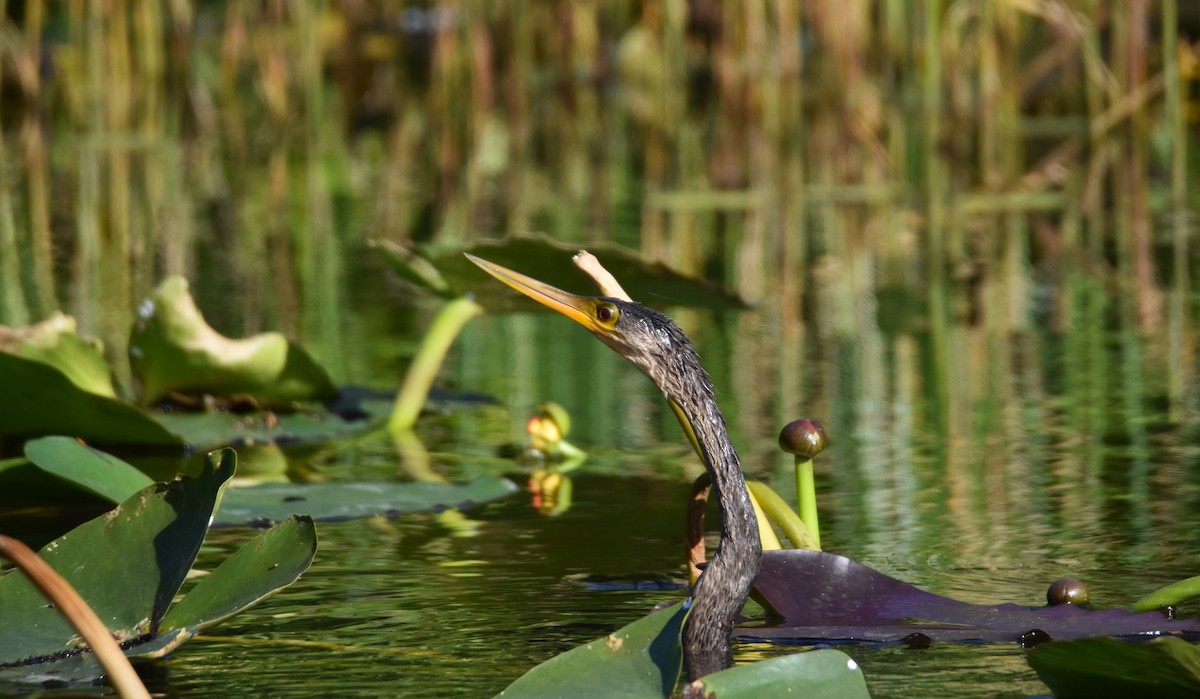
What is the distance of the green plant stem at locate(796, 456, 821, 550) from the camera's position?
2078 millimetres

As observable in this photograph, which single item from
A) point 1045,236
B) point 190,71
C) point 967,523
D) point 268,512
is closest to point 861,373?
point 967,523

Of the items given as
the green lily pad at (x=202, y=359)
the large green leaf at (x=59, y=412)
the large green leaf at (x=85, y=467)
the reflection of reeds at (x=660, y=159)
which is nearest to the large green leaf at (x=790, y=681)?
the large green leaf at (x=85, y=467)

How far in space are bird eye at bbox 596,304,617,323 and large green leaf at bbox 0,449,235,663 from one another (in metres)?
0.43

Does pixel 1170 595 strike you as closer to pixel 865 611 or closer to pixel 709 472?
pixel 865 611

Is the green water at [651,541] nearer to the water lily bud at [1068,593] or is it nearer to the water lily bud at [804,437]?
the water lily bud at [1068,593]

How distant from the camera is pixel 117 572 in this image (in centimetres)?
187

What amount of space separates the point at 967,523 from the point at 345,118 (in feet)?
35.0

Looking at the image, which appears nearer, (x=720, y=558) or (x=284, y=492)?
(x=720, y=558)

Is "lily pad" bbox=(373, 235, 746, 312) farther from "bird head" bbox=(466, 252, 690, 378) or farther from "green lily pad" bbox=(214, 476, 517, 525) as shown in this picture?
"bird head" bbox=(466, 252, 690, 378)

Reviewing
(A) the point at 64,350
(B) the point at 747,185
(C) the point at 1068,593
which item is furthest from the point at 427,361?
(B) the point at 747,185

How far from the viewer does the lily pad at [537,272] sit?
2.88 m

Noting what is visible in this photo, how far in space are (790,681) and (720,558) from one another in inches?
10.6

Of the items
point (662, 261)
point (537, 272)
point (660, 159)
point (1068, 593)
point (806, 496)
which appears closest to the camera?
point (1068, 593)

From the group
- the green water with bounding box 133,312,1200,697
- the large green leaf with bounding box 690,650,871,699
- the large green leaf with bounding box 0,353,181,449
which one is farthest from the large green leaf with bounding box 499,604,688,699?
the large green leaf with bounding box 0,353,181,449
